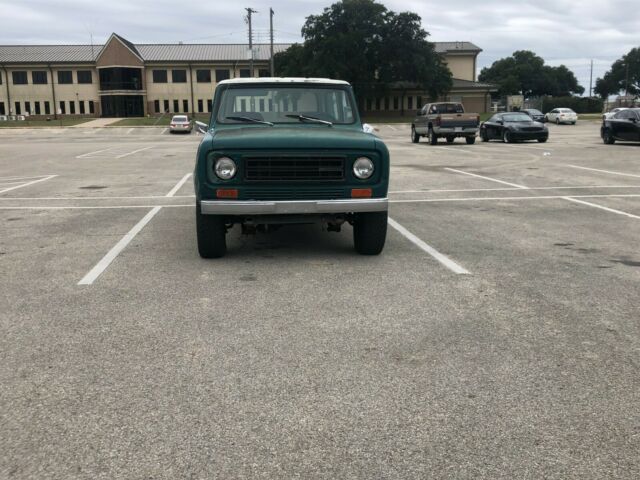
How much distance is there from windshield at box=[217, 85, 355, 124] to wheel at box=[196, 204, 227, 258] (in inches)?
53.7

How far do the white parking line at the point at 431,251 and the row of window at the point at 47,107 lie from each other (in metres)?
84.6

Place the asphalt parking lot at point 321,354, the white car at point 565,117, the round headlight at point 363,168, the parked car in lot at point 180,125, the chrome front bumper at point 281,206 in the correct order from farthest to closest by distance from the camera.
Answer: the white car at point 565,117, the parked car in lot at point 180,125, the round headlight at point 363,168, the chrome front bumper at point 281,206, the asphalt parking lot at point 321,354

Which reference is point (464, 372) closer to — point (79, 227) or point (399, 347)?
point (399, 347)

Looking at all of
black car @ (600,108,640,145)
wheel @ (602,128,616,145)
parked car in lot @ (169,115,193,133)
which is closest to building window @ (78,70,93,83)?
parked car in lot @ (169,115,193,133)

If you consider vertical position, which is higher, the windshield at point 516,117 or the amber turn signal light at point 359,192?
the windshield at point 516,117

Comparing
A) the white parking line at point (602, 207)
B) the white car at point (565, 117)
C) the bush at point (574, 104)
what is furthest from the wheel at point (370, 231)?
the bush at point (574, 104)

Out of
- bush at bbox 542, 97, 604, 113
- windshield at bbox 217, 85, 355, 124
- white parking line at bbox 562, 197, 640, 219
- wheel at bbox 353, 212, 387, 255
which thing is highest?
bush at bbox 542, 97, 604, 113

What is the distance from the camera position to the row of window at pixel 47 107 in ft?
281

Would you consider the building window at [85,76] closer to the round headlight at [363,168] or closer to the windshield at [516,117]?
the windshield at [516,117]

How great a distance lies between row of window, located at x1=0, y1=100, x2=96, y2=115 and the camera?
85750 mm

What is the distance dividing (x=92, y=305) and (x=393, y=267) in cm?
285

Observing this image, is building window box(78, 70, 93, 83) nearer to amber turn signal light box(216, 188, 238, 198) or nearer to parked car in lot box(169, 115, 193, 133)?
parked car in lot box(169, 115, 193, 133)

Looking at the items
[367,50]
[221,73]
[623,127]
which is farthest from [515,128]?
[221,73]

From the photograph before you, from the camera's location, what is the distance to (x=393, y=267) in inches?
259
